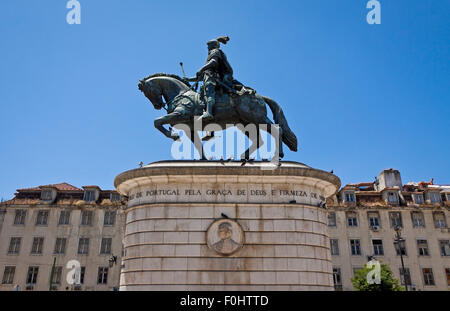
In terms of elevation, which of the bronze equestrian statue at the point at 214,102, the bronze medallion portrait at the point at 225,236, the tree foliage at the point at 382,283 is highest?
the bronze equestrian statue at the point at 214,102

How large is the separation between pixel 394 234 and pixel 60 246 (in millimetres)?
33037

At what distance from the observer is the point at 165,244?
11695 millimetres

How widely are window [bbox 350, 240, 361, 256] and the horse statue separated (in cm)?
2670

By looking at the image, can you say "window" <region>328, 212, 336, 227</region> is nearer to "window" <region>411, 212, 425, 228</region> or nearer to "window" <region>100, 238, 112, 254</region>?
"window" <region>411, 212, 425, 228</region>

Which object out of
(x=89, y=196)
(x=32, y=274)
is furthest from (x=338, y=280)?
(x=32, y=274)

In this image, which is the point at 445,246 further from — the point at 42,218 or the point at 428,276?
the point at 42,218

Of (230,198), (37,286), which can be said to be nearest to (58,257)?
(37,286)

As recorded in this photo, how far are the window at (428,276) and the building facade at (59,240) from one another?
29.2 meters

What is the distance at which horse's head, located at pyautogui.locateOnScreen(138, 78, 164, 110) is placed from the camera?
15047mm

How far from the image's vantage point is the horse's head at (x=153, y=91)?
15.0 m

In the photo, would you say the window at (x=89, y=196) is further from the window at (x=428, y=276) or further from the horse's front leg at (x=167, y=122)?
the window at (x=428, y=276)

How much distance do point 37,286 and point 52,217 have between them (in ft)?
21.5

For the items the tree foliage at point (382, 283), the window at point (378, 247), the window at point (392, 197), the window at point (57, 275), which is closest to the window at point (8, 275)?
the window at point (57, 275)

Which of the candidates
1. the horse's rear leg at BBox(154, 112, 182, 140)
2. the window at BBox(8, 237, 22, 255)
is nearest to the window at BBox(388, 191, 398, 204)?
the horse's rear leg at BBox(154, 112, 182, 140)
